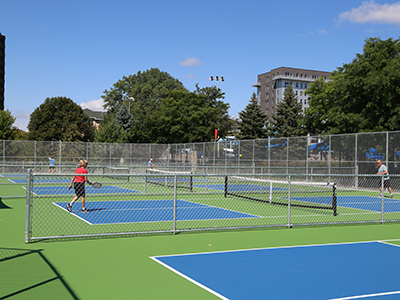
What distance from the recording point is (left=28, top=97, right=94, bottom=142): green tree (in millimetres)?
63312

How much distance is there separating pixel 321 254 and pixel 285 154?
22299 mm

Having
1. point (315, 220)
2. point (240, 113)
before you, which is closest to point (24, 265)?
point (315, 220)

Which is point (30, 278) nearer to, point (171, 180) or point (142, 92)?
point (171, 180)

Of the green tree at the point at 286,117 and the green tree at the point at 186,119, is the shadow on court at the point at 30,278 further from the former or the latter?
the green tree at the point at 286,117

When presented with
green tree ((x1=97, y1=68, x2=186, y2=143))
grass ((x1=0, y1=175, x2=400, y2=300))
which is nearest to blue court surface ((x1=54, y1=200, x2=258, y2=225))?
grass ((x1=0, y1=175, x2=400, y2=300))

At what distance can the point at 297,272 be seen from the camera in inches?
281

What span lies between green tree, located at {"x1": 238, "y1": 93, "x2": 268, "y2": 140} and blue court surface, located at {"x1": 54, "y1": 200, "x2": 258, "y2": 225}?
4845 cm

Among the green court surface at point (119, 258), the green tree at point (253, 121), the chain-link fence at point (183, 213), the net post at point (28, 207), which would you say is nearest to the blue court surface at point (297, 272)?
the green court surface at point (119, 258)

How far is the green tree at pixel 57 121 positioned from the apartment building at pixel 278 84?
6679 centimetres

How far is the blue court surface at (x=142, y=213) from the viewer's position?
12742mm

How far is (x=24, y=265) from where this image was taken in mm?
7211

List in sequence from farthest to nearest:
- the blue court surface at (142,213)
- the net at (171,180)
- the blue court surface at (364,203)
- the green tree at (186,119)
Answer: the green tree at (186,119), the blue court surface at (364,203), the blue court surface at (142,213), the net at (171,180)

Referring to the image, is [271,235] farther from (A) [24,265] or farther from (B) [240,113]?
(B) [240,113]

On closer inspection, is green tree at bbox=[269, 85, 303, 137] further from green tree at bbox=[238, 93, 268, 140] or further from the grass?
the grass
